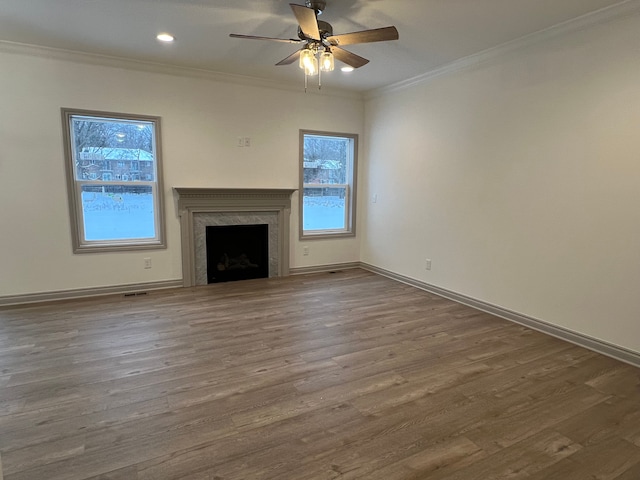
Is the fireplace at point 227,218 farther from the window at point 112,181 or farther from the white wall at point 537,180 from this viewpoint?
the white wall at point 537,180

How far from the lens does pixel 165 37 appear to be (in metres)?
3.46

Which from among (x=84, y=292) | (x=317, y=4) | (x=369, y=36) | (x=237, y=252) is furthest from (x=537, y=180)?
(x=84, y=292)

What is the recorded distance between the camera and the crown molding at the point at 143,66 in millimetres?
3742

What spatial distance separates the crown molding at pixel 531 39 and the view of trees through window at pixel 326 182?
1239mm

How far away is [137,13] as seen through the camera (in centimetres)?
297

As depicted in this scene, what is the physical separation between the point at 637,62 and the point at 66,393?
14.8ft

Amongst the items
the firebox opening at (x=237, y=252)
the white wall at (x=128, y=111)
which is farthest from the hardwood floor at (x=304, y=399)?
the firebox opening at (x=237, y=252)

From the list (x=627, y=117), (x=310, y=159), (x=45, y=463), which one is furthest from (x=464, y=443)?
(x=310, y=159)

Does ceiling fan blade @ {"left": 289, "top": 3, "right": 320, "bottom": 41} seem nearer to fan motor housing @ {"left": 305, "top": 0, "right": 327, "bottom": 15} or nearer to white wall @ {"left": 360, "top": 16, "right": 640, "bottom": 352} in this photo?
fan motor housing @ {"left": 305, "top": 0, "right": 327, "bottom": 15}

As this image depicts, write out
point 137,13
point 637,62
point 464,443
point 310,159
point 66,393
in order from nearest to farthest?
point 464,443 < point 66,393 < point 637,62 < point 137,13 < point 310,159

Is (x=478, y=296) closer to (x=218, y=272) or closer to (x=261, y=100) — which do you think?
(x=218, y=272)

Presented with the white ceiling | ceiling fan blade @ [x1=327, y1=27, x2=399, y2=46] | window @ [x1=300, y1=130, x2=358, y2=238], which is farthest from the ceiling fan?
window @ [x1=300, y1=130, x2=358, y2=238]

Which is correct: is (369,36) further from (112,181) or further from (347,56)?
(112,181)

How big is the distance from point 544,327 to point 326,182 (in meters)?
3.42
